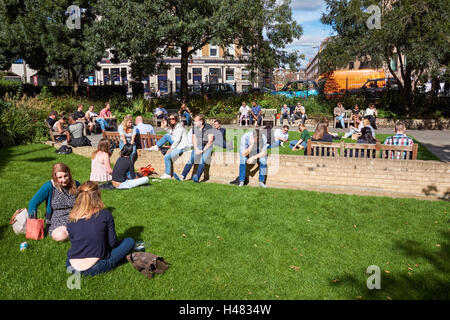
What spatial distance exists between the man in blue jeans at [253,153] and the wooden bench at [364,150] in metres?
1.51

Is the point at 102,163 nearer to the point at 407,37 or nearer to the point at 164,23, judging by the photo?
the point at 164,23

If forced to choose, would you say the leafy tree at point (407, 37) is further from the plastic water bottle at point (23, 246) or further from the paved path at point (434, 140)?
the plastic water bottle at point (23, 246)

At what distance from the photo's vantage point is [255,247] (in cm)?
538

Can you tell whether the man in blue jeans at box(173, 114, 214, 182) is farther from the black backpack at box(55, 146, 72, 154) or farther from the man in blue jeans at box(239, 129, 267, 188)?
the black backpack at box(55, 146, 72, 154)

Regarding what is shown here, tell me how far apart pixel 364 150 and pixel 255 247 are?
16.0ft

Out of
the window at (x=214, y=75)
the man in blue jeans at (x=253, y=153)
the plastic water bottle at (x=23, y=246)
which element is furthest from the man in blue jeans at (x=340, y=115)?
the window at (x=214, y=75)

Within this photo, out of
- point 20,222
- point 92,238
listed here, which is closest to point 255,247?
point 92,238

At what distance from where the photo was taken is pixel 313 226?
243 inches

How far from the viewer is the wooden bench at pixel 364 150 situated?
874cm

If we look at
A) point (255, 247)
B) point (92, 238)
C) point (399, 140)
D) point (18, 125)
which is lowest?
point (255, 247)

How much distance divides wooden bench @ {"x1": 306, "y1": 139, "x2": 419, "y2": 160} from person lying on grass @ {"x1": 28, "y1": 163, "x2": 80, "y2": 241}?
19.5 ft

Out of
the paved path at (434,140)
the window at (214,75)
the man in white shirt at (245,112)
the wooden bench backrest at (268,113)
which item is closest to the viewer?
the paved path at (434,140)
